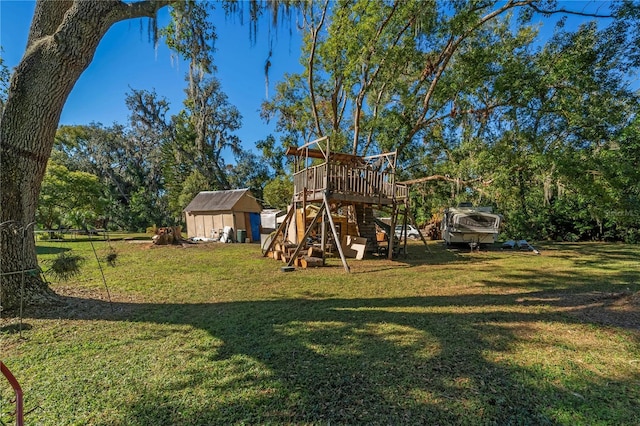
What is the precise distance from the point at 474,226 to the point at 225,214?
14.6 metres

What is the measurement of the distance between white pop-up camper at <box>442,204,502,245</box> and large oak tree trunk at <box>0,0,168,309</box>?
1419 centimetres

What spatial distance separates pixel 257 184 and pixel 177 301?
26.6 metres

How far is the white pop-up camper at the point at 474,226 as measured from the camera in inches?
557

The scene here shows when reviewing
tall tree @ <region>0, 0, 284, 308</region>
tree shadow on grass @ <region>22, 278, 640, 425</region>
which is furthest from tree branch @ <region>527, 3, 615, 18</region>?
tall tree @ <region>0, 0, 284, 308</region>

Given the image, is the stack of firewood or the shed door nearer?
the stack of firewood

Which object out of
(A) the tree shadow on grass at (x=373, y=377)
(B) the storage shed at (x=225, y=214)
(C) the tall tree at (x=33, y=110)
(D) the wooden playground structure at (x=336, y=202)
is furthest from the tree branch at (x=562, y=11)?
(B) the storage shed at (x=225, y=214)

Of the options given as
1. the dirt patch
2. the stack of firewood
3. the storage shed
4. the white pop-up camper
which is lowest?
the dirt patch

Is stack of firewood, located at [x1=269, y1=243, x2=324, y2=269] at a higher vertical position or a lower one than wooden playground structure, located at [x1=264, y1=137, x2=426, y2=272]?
lower

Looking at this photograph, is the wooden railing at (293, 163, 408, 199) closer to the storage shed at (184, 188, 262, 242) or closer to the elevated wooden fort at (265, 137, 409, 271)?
the elevated wooden fort at (265, 137, 409, 271)

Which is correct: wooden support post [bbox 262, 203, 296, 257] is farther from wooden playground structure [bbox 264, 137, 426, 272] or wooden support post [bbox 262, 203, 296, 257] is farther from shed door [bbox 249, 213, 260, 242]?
shed door [bbox 249, 213, 260, 242]

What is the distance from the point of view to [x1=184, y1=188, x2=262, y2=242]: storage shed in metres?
19.4

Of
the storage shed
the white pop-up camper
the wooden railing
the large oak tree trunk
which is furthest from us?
the storage shed

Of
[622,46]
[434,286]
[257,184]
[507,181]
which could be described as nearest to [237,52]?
[434,286]

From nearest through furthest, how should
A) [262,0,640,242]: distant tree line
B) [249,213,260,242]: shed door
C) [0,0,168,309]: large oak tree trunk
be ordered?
[0,0,168,309]: large oak tree trunk, [262,0,640,242]: distant tree line, [249,213,260,242]: shed door
